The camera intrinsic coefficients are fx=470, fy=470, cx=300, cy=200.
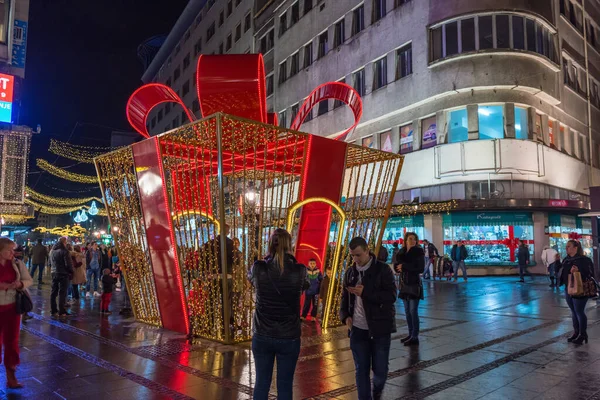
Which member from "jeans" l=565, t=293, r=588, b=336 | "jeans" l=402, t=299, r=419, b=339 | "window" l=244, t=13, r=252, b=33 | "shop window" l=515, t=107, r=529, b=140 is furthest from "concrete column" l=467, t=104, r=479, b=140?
"window" l=244, t=13, r=252, b=33

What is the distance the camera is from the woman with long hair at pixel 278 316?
12.5 feet

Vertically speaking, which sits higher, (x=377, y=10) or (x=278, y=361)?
(x=377, y=10)

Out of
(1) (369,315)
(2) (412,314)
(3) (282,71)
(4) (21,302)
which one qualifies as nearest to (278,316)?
(1) (369,315)

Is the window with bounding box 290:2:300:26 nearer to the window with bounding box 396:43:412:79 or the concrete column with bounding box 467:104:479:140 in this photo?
the window with bounding box 396:43:412:79

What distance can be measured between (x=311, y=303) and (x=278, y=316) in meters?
6.86

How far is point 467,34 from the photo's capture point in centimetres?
2153

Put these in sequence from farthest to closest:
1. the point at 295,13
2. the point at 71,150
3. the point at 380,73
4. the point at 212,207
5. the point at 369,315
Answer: the point at 295,13 → the point at 380,73 → the point at 71,150 → the point at 212,207 → the point at 369,315

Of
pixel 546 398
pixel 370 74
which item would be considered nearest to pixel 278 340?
pixel 546 398

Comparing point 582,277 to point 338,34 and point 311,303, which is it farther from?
point 338,34

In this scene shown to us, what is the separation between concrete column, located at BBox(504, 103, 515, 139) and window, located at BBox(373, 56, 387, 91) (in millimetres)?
6598

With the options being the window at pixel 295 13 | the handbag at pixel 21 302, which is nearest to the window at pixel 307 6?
the window at pixel 295 13

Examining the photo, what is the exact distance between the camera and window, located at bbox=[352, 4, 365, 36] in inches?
1064

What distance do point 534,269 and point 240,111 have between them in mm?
18971

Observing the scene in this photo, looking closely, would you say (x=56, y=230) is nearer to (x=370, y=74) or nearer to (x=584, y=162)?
(x=370, y=74)
